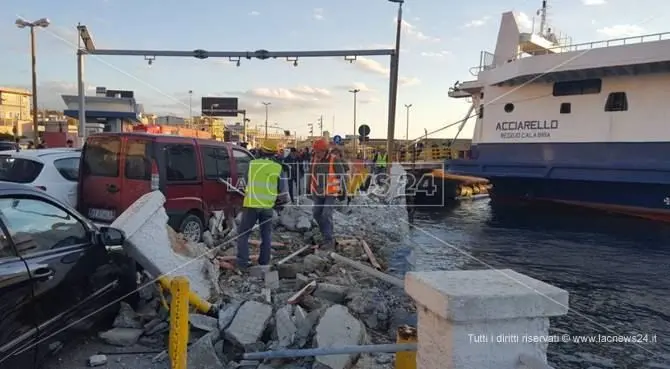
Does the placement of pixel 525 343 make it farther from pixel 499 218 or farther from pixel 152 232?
pixel 499 218

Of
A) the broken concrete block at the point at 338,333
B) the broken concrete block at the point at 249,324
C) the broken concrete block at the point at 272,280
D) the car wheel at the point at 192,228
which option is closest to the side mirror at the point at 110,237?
the broken concrete block at the point at 249,324

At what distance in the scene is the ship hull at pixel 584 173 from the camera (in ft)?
52.4

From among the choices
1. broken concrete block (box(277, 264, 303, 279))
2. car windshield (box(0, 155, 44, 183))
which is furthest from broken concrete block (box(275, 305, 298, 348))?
car windshield (box(0, 155, 44, 183))

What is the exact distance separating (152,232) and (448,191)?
21.5 metres

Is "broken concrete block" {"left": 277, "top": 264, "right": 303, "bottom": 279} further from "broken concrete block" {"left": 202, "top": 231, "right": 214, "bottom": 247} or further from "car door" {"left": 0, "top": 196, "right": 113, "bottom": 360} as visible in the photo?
"car door" {"left": 0, "top": 196, "right": 113, "bottom": 360}

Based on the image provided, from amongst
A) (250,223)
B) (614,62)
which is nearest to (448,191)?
(614,62)

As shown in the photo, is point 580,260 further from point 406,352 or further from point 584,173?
point 406,352

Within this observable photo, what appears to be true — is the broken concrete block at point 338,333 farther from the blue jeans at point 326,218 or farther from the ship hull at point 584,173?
the ship hull at point 584,173

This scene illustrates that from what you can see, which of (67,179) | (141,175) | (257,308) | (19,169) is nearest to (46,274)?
(257,308)

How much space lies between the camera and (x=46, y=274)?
3.16 metres

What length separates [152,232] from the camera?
4660 millimetres

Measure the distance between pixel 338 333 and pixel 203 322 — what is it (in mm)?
1162

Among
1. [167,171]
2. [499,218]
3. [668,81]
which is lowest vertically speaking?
[499,218]

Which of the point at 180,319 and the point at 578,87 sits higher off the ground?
the point at 578,87
